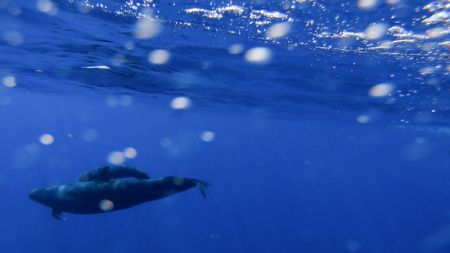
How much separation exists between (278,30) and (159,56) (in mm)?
7584

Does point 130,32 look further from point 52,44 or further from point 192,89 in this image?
point 192,89

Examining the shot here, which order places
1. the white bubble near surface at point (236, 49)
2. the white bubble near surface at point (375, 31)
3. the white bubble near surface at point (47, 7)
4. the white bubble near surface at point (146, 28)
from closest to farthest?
1. the white bubble near surface at point (375, 31)
2. the white bubble near surface at point (47, 7)
3. the white bubble near surface at point (146, 28)
4. the white bubble near surface at point (236, 49)

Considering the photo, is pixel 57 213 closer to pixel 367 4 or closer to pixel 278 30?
pixel 278 30

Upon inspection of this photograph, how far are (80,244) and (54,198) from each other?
76530 millimetres

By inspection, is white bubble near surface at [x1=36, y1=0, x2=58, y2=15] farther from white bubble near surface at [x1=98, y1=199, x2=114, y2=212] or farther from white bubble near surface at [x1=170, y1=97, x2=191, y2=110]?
white bubble near surface at [x1=170, y1=97, x2=191, y2=110]

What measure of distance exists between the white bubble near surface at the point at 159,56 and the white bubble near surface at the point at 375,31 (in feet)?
28.7

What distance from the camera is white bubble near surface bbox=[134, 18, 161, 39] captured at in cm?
1346

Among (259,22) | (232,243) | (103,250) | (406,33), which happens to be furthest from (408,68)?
(232,243)

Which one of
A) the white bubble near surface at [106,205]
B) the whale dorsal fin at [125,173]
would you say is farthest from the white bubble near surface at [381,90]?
the white bubble near surface at [106,205]

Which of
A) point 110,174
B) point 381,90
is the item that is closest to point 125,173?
point 110,174

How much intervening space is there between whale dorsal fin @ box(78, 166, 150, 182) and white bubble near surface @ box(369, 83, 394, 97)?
54.5 feet

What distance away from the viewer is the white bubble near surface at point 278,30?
1255 centimetres

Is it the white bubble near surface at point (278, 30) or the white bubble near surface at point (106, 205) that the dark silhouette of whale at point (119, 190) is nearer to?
the white bubble near surface at point (106, 205)

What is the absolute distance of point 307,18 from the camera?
38.3ft
